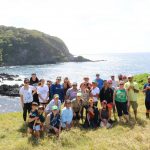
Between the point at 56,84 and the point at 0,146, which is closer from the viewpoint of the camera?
the point at 0,146

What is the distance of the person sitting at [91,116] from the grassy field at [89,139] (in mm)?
603

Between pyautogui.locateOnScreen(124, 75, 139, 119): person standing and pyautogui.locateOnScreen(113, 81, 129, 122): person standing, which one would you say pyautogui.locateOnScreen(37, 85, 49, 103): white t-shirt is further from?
pyautogui.locateOnScreen(124, 75, 139, 119): person standing

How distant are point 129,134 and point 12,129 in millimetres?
5696

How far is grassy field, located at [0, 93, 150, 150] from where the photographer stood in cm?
1288

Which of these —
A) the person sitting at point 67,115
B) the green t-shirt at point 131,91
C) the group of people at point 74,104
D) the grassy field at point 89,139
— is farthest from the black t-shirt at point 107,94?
the person sitting at point 67,115

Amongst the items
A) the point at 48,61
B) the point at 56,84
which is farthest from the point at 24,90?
the point at 48,61

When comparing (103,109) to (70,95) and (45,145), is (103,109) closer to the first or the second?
(70,95)

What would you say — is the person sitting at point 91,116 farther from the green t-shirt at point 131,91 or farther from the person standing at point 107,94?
the green t-shirt at point 131,91

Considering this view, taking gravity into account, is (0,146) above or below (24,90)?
below

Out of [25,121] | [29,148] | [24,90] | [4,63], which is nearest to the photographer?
[29,148]

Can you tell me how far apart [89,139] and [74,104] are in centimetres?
227

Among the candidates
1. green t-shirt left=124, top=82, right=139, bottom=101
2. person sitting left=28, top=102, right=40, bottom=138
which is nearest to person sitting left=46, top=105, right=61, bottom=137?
person sitting left=28, top=102, right=40, bottom=138

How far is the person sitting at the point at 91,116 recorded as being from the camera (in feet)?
50.0

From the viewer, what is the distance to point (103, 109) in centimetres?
1561
